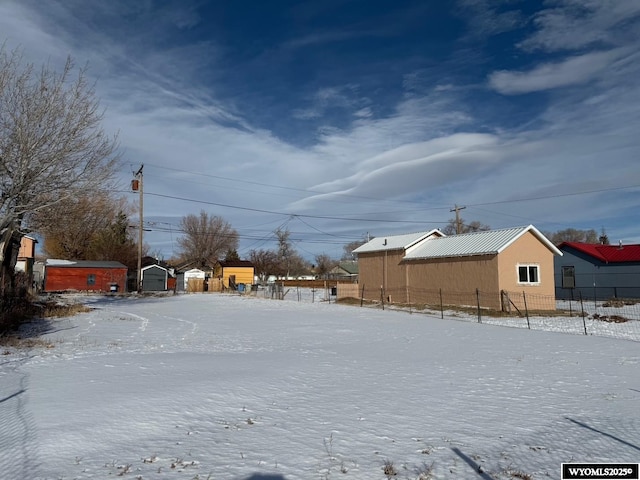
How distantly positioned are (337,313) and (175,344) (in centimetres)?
1338

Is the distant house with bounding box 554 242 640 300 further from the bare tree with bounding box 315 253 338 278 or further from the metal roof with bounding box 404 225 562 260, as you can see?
the bare tree with bounding box 315 253 338 278

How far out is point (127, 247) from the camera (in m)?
60.5

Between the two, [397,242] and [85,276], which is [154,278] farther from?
[397,242]

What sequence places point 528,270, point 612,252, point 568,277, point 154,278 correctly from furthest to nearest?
point 154,278 → point 568,277 → point 612,252 → point 528,270

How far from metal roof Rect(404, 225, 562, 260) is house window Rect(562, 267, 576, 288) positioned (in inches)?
429

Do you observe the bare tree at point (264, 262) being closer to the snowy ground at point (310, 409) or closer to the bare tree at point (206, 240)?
the bare tree at point (206, 240)

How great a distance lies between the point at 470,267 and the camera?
2997 cm

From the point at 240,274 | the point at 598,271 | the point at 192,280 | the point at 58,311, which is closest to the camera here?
the point at 58,311

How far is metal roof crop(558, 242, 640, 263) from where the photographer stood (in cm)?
3769

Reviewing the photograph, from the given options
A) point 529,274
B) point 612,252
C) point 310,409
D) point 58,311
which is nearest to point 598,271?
point 612,252

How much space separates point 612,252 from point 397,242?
17.6 meters

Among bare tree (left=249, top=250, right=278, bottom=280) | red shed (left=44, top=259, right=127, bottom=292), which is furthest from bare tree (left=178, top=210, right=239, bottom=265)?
red shed (left=44, top=259, right=127, bottom=292)

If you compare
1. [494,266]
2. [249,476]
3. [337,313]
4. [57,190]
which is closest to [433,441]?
[249,476]

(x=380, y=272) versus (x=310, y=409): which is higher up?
(x=380, y=272)
